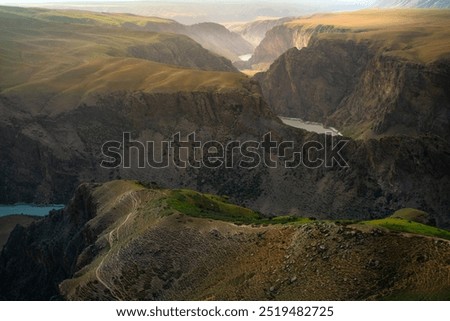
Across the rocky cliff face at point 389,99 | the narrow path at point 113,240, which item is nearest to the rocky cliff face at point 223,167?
the narrow path at point 113,240

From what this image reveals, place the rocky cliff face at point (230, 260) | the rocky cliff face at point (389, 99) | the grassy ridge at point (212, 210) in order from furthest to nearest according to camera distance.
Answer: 1. the rocky cliff face at point (389, 99)
2. the grassy ridge at point (212, 210)
3. the rocky cliff face at point (230, 260)

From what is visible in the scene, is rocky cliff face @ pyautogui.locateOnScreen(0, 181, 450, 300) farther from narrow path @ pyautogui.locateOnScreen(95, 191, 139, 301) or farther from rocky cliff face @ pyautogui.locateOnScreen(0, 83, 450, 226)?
rocky cliff face @ pyautogui.locateOnScreen(0, 83, 450, 226)

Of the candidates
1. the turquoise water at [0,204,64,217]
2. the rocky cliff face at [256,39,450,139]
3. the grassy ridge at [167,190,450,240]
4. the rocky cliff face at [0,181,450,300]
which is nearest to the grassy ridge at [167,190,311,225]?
the grassy ridge at [167,190,450,240]

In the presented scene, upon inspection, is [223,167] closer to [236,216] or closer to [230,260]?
[236,216]

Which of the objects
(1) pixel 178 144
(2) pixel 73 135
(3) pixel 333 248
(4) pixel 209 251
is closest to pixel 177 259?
(4) pixel 209 251

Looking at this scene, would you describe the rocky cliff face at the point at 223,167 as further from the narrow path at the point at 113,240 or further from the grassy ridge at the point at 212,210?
the narrow path at the point at 113,240

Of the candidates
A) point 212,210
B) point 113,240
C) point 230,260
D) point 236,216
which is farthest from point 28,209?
point 230,260
